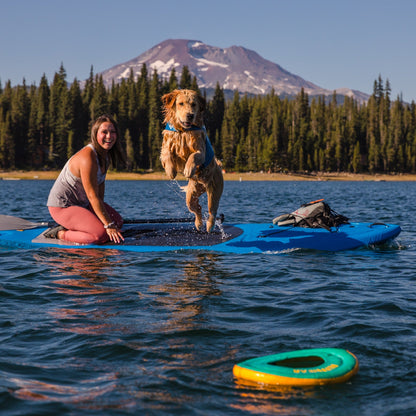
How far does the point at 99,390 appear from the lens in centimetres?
420

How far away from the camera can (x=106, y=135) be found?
31.4ft

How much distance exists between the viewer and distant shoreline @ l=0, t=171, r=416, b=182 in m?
92.8

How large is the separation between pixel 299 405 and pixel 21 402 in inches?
84.5

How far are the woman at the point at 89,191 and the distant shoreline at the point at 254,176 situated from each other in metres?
80.0

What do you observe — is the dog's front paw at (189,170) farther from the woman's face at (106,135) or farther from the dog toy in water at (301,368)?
the dog toy in water at (301,368)

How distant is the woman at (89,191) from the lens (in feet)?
31.0

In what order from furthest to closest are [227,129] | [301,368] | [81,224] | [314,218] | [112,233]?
1. [227,129]
2. [314,218]
3. [81,224]
4. [112,233]
5. [301,368]

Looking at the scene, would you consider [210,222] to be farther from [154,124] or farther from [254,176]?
[154,124]

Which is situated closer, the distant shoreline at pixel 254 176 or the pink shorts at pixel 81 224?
the pink shorts at pixel 81 224

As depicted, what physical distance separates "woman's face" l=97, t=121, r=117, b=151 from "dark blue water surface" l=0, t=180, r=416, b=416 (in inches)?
85.3

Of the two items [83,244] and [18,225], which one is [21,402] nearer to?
[83,244]

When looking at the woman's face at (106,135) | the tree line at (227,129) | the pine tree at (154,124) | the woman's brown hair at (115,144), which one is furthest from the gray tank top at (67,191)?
the pine tree at (154,124)

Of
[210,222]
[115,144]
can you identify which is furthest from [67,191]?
[210,222]

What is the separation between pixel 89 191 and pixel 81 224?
1.05m
